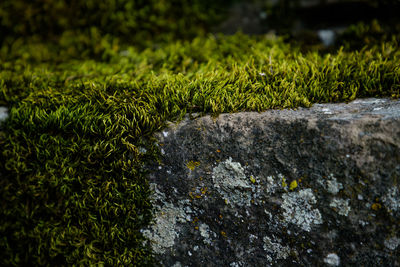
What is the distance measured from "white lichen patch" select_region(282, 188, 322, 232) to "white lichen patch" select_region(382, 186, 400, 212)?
1.50 feet

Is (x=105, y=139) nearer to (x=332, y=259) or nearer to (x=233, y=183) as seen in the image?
(x=233, y=183)

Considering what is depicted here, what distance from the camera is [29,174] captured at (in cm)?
231

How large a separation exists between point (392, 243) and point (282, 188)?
84cm

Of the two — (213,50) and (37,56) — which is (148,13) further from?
(37,56)

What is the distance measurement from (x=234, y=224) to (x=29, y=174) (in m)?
1.97

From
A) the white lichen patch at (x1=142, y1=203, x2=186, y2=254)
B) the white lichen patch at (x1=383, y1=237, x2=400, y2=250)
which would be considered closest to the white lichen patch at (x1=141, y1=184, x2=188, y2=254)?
the white lichen patch at (x1=142, y1=203, x2=186, y2=254)

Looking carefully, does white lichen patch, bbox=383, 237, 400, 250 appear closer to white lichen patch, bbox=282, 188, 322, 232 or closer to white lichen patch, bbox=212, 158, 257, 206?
white lichen patch, bbox=282, 188, 322, 232

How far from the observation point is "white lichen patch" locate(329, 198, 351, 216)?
72.7 inches

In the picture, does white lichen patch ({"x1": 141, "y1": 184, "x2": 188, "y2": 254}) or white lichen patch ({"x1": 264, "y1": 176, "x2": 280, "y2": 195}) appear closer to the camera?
white lichen patch ({"x1": 264, "y1": 176, "x2": 280, "y2": 195})

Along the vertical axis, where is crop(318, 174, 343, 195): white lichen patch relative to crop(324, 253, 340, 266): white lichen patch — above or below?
above

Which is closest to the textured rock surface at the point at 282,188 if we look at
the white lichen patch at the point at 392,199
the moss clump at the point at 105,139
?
the white lichen patch at the point at 392,199

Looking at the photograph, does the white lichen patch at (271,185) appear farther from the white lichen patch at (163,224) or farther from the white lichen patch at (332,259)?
the white lichen patch at (163,224)

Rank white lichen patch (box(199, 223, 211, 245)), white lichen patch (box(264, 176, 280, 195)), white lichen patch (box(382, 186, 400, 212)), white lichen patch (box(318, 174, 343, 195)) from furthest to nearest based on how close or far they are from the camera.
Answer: white lichen patch (box(199, 223, 211, 245))
white lichen patch (box(264, 176, 280, 195))
white lichen patch (box(318, 174, 343, 195))
white lichen patch (box(382, 186, 400, 212))

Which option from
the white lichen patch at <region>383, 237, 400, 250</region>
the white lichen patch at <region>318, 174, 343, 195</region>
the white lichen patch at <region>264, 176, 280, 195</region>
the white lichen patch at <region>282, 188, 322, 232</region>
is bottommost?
the white lichen patch at <region>383, 237, 400, 250</region>
